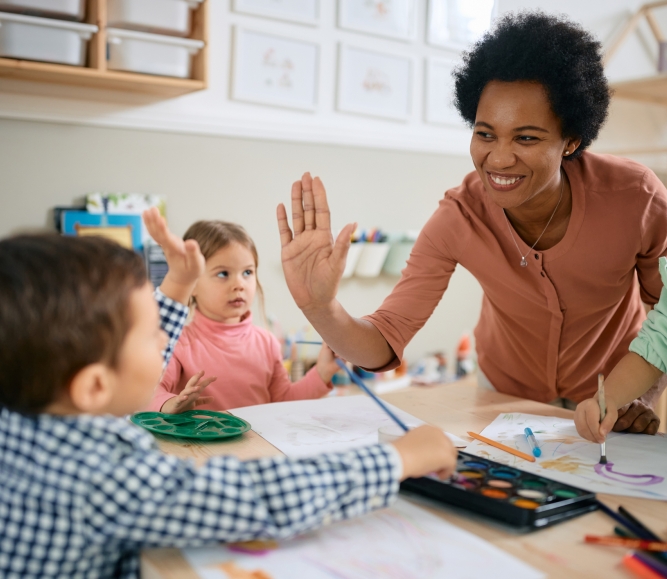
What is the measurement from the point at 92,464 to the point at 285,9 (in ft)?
6.68

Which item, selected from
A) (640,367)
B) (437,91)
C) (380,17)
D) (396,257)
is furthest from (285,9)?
(640,367)

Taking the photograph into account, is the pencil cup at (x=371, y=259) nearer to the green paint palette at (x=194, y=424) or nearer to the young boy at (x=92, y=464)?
the green paint palette at (x=194, y=424)

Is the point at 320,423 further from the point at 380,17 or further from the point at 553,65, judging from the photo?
the point at 380,17

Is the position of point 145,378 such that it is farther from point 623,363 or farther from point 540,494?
point 623,363

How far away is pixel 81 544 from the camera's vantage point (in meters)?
0.59

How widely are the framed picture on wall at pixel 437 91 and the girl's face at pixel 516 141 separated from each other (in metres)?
1.54

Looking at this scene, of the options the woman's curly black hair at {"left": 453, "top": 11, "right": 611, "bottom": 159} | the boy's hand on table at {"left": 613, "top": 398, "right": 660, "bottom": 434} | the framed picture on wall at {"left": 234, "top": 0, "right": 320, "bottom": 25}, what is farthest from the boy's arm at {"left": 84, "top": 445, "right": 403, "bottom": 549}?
the framed picture on wall at {"left": 234, "top": 0, "right": 320, "bottom": 25}

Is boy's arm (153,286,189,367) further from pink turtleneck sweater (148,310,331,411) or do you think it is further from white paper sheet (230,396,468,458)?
pink turtleneck sweater (148,310,331,411)

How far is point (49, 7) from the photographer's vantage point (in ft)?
5.57

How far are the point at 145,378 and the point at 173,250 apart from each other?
0.27 meters

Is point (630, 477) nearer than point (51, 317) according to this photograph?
No

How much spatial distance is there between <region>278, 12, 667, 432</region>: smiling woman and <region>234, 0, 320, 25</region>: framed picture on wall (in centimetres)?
115

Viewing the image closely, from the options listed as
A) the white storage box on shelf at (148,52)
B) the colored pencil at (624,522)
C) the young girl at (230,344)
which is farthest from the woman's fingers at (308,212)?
the white storage box on shelf at (148,52)

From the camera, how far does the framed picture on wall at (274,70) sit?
2230 mm
